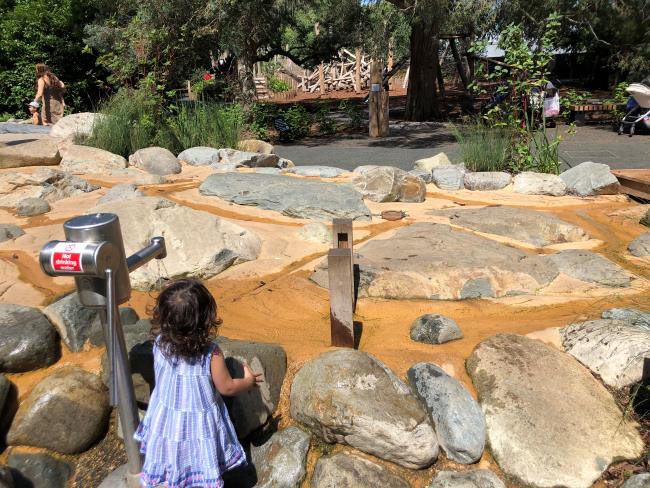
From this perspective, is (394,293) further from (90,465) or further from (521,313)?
(90,465)

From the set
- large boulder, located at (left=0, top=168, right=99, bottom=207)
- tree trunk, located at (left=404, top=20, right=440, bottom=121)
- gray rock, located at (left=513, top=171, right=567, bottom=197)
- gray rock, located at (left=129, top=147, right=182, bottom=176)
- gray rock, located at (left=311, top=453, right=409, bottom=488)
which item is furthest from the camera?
tree trunk, located at (left=404, top=20, right=440, bottom=121)

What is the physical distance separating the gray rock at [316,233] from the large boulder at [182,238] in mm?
509

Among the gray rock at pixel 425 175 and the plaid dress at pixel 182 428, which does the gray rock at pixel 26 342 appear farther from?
the gray rock at pixel 425 175

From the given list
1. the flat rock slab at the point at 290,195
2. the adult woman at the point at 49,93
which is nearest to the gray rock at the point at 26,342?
the flat rock slab at the point at 290,195

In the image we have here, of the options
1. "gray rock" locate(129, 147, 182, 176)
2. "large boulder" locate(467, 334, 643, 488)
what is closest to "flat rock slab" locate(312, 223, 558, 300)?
"large boulder" locate(467, 334, 643, 488)

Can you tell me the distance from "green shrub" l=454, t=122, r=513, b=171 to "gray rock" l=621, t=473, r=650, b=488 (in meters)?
5.89

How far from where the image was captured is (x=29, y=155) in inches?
311

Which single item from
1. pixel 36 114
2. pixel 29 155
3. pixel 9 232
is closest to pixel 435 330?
pixel 9 232

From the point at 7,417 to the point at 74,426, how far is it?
0.34 m

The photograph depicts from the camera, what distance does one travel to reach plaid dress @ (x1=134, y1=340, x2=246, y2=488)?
2.26m

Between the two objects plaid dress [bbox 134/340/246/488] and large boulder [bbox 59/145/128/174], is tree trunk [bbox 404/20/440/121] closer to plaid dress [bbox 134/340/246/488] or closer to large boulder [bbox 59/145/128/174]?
large boulder [bbox 59/145/128/174]

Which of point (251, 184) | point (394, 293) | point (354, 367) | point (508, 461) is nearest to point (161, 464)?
point (354, 367)

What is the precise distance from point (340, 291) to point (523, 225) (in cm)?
315

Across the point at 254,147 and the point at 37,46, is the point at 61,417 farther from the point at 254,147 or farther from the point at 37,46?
the point at 37,46
